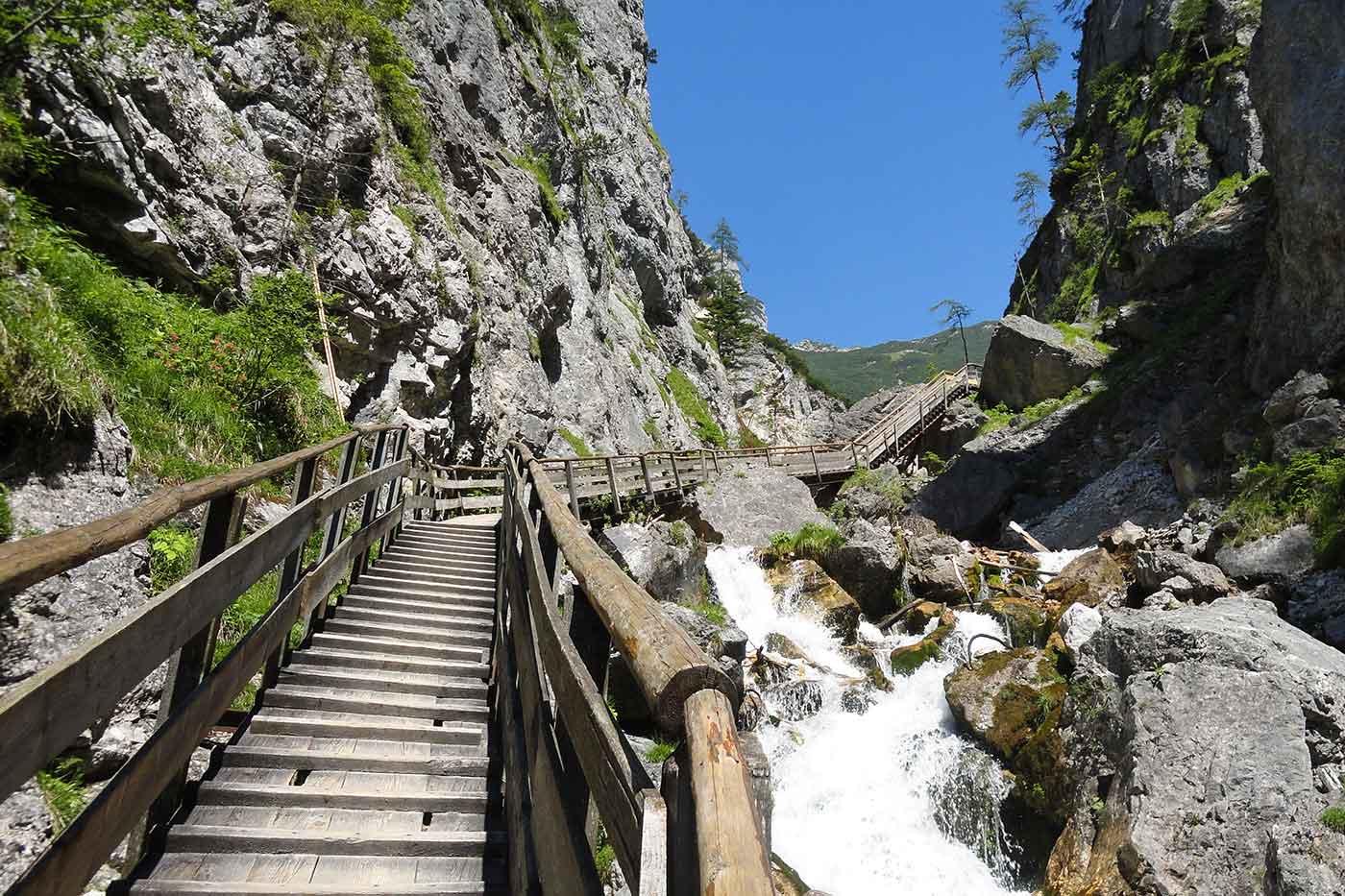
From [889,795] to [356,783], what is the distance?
7829mm

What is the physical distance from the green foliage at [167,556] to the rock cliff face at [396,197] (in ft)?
21.5

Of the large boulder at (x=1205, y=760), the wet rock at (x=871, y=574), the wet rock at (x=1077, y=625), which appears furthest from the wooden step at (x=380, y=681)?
the wet rock at (x=871, y=574)

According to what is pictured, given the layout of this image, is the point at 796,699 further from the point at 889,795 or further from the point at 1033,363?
the point at 1033,363

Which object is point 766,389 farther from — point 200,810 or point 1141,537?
point 200,810

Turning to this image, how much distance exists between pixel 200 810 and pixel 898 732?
30.8 ft

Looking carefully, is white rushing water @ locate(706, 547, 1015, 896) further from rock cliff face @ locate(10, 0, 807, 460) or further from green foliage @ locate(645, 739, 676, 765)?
rock cliff face @ locate(10, 0, 807, 460)

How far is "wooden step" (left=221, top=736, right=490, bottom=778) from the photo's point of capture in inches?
145

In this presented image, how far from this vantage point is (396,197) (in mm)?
16656

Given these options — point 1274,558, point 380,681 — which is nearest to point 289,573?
point 380,681

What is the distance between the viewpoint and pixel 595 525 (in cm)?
1672

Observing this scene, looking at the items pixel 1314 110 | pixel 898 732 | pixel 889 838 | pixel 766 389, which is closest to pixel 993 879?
pixel 889 838

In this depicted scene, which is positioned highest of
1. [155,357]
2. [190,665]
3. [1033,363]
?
[1033,363]

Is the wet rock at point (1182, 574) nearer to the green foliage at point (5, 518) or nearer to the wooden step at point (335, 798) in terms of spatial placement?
the wooden step at point (335, 798)

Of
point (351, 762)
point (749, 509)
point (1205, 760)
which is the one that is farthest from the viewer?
point (749, 509)
